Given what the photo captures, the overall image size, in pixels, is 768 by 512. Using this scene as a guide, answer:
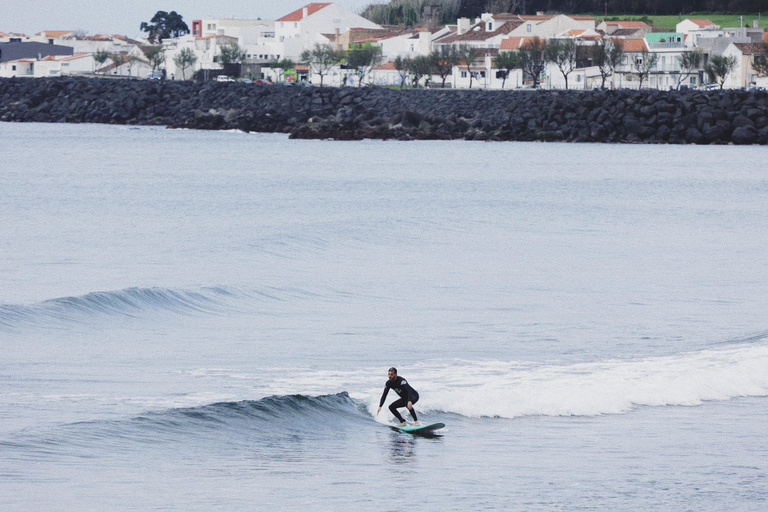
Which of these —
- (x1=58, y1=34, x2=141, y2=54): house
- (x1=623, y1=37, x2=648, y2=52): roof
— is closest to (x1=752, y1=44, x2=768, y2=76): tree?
(x1=623, y1=37, x2=648, y2=52): roof

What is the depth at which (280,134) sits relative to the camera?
261 ft

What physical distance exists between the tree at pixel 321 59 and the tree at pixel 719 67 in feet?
137

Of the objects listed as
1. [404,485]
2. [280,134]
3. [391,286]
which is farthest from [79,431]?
[280,134]

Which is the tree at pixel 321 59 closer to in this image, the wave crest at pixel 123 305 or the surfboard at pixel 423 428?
the wave crest at pixel 123 305

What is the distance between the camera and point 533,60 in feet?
316

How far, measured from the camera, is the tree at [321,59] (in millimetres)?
112981

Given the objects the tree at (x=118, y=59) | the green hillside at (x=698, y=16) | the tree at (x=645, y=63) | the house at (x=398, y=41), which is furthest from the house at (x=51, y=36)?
the tree at (x=645, y=63)

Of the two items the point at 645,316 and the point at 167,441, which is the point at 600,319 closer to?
the point at 645,316

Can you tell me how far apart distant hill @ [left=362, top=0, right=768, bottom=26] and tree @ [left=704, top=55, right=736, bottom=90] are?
4852 cm

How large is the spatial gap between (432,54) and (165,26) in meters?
83.5

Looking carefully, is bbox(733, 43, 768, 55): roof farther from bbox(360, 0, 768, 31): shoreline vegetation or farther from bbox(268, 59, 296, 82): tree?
bbox(268, 59, 296, 82): tree

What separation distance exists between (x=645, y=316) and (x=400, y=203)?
21.5 metres

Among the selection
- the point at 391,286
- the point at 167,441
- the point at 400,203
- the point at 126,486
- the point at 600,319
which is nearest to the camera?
the point at 126,486

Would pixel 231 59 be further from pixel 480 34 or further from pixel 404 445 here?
pixel 404 445
